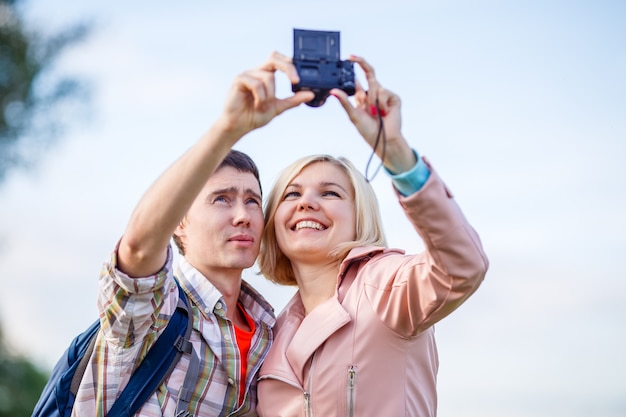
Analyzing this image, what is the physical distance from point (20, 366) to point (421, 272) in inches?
638

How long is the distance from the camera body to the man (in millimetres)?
68

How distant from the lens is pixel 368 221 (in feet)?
15.8

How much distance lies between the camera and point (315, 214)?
15.8 ft

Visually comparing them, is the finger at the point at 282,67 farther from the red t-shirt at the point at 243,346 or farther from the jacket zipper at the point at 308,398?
the red t-shirt at the point at 243,346

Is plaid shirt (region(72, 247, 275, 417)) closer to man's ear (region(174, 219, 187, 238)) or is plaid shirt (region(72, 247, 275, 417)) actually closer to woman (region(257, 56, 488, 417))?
woman (region(257, 56, 488, 417))

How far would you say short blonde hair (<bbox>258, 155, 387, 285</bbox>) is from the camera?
A: 4809 millimetres

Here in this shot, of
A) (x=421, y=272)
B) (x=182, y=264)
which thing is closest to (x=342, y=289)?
(x=421, y=272)

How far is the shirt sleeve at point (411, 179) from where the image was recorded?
346cm

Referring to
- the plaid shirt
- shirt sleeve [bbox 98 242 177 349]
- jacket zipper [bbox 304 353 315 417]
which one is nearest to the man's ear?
the plaid shirt

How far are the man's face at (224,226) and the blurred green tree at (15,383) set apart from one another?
45.0 ft

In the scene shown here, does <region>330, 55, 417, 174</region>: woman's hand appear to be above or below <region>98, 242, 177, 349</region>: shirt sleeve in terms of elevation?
above

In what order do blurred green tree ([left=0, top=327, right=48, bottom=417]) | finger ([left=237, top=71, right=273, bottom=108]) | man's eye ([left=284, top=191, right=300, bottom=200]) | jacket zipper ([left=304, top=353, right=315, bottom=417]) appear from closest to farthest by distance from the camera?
finger ([left=237, top=71, right=273, bottom=108]) → jacket zipper ([left=304, top=353, right=315, bottom=417]) → man's eye ([left=284, top=191, right=300, bottom=200]) → blurred green tree ([left=0, top=327, right=48, bottom=417])

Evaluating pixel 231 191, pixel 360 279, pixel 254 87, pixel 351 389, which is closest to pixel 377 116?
pixel 254 87

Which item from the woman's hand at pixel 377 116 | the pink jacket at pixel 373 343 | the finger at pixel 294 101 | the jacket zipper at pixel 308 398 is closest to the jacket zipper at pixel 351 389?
the pink jacket at pixel 373 343
